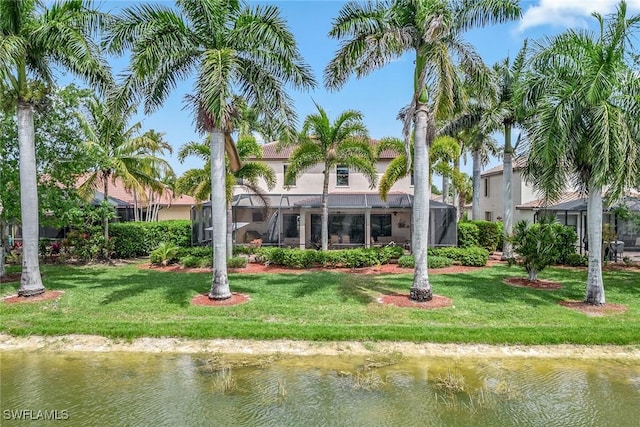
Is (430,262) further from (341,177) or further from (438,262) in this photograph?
(341,177)

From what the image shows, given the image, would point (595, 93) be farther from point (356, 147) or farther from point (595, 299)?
point (356, 147)

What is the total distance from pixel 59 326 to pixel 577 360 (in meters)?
11.4

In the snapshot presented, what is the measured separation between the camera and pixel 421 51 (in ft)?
39.0

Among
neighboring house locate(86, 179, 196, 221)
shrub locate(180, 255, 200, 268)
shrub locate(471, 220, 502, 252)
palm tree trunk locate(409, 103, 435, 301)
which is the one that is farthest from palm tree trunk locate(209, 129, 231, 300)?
neighboring house locate(86, 179, 196, 221)

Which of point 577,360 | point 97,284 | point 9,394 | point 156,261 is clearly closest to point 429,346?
point 577,360

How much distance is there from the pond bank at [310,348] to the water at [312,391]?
0.93ft

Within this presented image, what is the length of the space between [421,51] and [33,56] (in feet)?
39.6

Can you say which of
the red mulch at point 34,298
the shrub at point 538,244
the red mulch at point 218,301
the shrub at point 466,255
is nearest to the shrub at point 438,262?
the shrub at point 466,255

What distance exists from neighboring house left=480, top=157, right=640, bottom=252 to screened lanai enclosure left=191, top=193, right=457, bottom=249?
5310 millimetres

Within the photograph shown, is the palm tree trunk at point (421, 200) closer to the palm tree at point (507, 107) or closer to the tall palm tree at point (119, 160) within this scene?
the palm tree at point (507, 107)

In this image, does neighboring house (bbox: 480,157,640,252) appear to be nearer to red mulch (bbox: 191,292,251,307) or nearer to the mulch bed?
the mulch bed

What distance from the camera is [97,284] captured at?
14570 millimetres

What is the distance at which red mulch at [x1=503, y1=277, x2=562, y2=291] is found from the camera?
14033 mm

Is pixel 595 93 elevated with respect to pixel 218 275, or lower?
elevated
